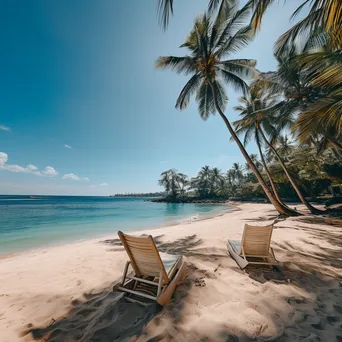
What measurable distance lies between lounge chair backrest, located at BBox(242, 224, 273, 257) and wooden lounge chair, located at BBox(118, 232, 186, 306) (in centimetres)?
161

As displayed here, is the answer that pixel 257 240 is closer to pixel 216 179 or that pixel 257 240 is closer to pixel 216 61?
pixel 216 61

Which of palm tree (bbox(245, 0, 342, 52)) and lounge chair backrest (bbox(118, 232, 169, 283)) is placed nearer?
lounge chair backrest (bbox(118, 232, 169, 283))

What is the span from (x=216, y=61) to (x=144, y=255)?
39.9ft

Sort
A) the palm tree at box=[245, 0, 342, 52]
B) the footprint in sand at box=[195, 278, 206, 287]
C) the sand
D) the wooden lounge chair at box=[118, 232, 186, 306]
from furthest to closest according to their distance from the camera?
1. the palm tree at box=[245, 0, 342, 52]
2. the footprint in sand at box=[195, 278, 206, 287]
3. the wooden lounge chair at box=[118, 232, 186, 306]
4. the sand

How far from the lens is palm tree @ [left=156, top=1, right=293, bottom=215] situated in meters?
9.96

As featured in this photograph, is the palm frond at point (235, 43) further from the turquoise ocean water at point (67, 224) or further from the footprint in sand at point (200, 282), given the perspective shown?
the turquoise ocean water at point (67, 224)

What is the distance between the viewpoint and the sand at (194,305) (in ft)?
6.06

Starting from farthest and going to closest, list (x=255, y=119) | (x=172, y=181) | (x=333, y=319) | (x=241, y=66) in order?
(x=172, y=181)
(x=255, y=119)
(x=241, y=66)
(x=333, y=319)

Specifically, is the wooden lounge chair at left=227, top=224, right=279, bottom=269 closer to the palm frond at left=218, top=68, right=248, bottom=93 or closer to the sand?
the sand

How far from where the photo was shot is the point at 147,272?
2570 mm

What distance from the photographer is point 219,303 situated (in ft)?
7.56

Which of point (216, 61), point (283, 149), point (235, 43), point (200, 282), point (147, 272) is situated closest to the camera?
point (147, 272)

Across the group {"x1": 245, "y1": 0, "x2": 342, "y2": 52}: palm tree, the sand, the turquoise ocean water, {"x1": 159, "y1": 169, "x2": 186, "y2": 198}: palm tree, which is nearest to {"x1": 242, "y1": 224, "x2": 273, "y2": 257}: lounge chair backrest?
the sand

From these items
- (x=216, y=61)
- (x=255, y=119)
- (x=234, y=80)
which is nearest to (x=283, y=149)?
(x=255, y=119)
